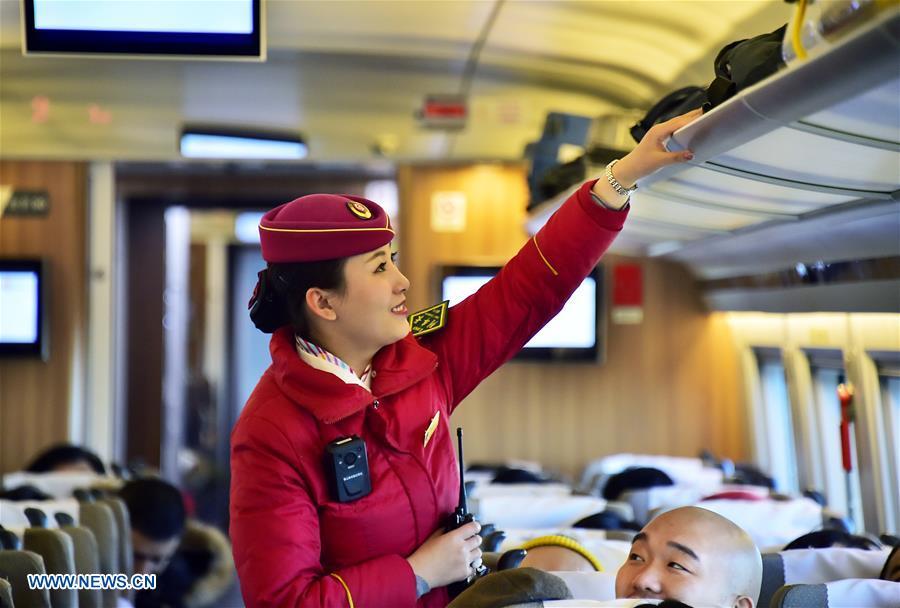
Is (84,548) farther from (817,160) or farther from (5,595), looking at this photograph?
(817,160)

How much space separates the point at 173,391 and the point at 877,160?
8.93m

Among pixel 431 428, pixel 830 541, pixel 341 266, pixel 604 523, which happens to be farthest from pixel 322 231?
pixel 604 523

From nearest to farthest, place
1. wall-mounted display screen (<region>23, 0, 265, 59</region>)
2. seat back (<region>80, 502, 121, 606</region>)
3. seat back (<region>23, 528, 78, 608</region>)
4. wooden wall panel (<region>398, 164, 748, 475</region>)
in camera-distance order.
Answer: seat back (<region>23, 528, 78, 608</region>)
wall-mounted display screen (<region>23, 0, 265, 59</region>)
seat back (<region>80, 502, 121, 606</region>)
wooden wall panel (<region>398, 164, 748, 475</region>)

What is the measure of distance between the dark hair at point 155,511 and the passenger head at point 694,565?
294cm

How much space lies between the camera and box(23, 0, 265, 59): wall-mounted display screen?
3994mm

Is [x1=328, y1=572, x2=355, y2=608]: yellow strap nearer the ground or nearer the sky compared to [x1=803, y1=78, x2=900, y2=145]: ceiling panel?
nearer the ground

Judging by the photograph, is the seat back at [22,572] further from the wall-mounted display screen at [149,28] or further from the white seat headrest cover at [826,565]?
the white seat headrest cover at [826,565]

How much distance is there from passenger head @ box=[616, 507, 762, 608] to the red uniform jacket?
1.51ft

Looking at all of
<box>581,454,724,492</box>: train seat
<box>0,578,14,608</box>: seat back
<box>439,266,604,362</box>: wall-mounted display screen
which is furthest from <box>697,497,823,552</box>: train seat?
<box>439,266,604,362</box>: wall-mounted display screen

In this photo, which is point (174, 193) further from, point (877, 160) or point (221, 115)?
point (877, 160)

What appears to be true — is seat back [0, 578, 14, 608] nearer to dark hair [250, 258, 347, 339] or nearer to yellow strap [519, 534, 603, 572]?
dark hair [250, 258, 347, 339]

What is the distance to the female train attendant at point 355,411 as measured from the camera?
2.32 metres

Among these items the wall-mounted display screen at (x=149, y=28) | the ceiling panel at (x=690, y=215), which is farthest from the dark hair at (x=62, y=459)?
the ceiling panel at (x=690, y=215)

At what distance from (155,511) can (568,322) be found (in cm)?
364
